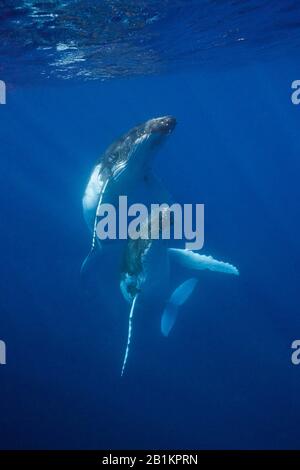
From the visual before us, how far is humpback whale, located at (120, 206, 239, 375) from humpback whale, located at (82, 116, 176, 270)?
1.48 meters

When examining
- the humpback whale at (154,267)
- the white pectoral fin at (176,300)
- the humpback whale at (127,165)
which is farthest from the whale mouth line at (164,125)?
the white pectoral fin at (176,300)

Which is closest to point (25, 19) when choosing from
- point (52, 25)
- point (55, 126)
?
point (52, 25)

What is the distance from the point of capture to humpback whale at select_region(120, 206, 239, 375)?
32.2ft

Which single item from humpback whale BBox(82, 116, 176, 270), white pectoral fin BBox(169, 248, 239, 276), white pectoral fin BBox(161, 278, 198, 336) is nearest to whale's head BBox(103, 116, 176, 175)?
humpback whale BBox(82, 116, 176, 270)

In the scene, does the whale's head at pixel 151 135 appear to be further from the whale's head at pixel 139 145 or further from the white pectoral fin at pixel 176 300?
the white pectoral fin at pixel 176 300

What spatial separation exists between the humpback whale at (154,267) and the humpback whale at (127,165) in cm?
148

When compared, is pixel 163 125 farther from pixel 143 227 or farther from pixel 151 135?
pixel 143 227

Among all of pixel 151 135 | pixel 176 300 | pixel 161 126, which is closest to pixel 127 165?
pixel 151 135

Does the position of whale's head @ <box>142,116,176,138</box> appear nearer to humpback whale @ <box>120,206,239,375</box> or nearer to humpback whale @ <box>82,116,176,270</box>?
humpback whale @ <box>82,116,176,270</box>

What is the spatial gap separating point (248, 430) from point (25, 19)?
15804mm

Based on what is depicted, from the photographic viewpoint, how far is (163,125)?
9.73 metres

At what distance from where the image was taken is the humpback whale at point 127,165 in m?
10.0

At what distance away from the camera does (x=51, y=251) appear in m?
30.8

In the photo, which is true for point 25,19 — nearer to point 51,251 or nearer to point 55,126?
point 51,251
